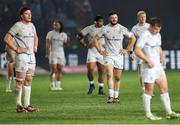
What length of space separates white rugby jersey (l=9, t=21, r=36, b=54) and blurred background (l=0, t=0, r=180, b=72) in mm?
16168

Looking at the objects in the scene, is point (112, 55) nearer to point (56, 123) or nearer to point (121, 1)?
point (56, 123)

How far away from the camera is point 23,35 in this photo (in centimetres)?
1507

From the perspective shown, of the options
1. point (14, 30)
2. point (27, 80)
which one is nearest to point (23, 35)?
point (14, 30)

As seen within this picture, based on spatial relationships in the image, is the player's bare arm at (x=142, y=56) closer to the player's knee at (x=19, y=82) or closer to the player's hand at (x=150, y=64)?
the player's hand at (x=150, y=64)

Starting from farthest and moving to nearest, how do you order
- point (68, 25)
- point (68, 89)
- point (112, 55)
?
point (68, 25)
point (68, 89)
point (112, 55)

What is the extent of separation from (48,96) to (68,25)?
487 inches

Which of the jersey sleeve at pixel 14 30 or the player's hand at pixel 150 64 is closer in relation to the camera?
the player's hand at pixel 150 64

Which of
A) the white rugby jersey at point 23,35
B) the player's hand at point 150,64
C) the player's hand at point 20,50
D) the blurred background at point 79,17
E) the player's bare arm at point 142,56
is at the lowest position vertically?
the player's hand at point 150,64

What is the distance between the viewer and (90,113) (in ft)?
47.9

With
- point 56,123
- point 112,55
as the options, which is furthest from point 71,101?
point 56,123

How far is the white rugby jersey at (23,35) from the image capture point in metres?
15.0

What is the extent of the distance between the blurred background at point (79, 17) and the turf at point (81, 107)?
291 inches

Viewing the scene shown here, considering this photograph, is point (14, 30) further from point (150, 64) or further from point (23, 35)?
point (150, 64)

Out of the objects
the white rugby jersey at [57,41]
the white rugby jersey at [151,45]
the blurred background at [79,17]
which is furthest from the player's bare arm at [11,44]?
the blurred background at [79,17]
